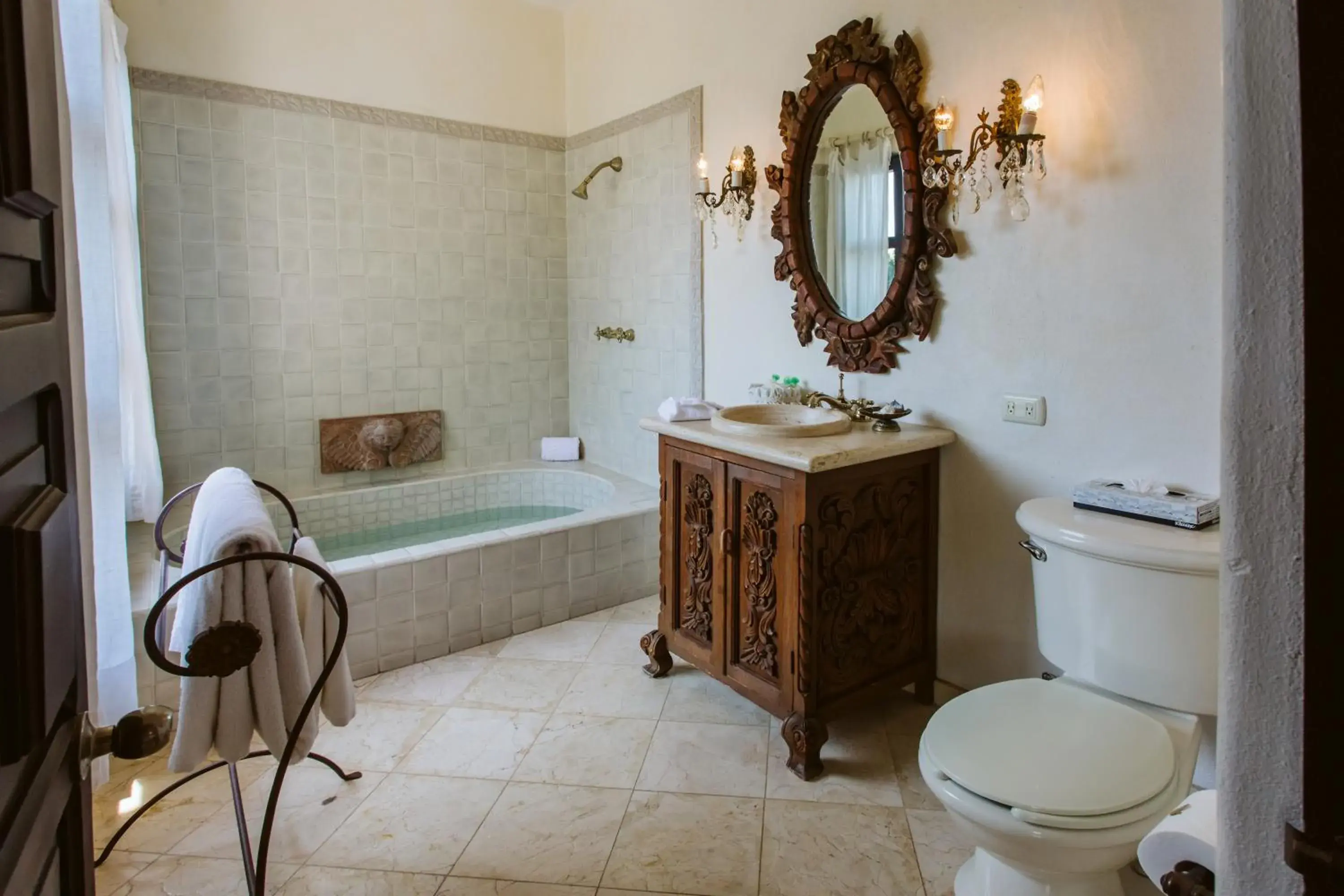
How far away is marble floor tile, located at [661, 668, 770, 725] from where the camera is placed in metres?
2.42

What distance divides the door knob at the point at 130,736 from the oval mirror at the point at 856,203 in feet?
7.29

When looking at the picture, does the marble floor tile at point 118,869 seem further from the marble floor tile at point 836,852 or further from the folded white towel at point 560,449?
the folded white towel at point 560,449

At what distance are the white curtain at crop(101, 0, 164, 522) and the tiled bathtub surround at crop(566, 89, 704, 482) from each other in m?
2.01

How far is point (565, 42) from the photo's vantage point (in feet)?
13.8

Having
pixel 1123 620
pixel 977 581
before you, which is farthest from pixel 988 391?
pixel 1123 620

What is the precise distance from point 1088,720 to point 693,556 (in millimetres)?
1230

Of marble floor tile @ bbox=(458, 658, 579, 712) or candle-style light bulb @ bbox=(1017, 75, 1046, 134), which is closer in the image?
candle-style light bulb @ bbox=(1017, 75, 1046, 134)

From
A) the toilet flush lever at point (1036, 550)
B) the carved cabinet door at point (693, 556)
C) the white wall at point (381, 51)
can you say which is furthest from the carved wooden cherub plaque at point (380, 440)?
the toilet flush lever at point (1036, 550)

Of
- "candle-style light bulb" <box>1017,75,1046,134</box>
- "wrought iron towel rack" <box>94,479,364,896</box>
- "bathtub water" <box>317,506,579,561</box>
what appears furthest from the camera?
"bathtub water" <box>317,506,579,561</box>

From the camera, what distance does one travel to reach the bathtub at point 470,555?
269 cm

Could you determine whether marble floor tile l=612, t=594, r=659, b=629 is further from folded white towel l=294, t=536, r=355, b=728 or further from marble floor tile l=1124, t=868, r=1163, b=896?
marble floor tile l=1124, t=868, r=1163, b=896

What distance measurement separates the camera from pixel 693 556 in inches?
99.1

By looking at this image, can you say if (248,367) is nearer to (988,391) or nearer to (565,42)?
(565,42)

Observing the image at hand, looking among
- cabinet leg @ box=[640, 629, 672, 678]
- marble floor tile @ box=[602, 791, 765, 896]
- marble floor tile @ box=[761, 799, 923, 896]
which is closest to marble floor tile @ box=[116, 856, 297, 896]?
marble floor tile @ box=[602, 791, 765, 896]
